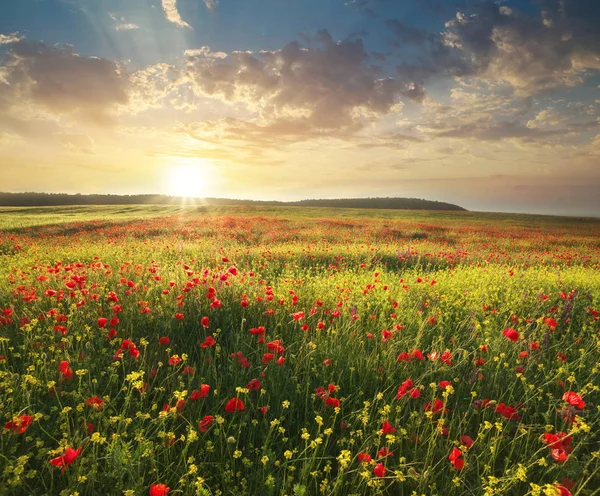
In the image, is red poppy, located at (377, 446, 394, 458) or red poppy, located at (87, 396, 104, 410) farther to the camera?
red poppy, located at (87, 396, 104, 410)

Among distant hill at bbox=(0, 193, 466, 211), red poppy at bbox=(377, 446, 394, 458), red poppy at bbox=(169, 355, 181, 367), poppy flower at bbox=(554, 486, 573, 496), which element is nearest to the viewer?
poppy flower at bbox=(554, 486, 573, 496)

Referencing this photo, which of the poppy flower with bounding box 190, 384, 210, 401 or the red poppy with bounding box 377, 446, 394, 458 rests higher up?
the poppy flower with bounding box 190, 384, 210, 401

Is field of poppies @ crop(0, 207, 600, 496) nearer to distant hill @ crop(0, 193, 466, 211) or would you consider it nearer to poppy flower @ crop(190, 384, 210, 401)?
poppy flower @ crop(190, 384, 210, 401)

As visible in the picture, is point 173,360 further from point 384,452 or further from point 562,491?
point 562,491

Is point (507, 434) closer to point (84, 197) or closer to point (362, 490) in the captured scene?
point (362, 490)

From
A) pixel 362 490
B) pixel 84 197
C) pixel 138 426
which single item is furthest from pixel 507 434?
pixel 84 197

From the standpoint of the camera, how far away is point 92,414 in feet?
7.96

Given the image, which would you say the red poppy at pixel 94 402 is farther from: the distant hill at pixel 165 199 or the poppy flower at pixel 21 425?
the distant hill at pixel 165 199

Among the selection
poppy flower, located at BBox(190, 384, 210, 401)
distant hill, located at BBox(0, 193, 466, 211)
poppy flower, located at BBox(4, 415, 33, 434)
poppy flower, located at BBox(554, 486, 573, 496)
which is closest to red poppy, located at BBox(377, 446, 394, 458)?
poppy flower, located at BBox(554, 486, 573, 496)

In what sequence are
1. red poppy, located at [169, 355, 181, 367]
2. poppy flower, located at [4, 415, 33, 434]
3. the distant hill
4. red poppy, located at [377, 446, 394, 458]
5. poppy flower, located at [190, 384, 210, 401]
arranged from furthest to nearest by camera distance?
the distant hill, red poppy, located at [169, 355, 181, 367], poppy flower, located at [190, 384, 210, 401], red poppy, located at [377, 446, 394, 458], poppy flower, located at [4, 415, 33, 434]

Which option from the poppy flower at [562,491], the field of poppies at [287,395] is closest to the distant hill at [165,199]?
the field of poppies at [287,395]

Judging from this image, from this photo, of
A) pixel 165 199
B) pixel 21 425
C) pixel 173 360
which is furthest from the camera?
pixel 165 199

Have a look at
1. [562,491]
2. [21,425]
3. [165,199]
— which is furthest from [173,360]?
[165,199]

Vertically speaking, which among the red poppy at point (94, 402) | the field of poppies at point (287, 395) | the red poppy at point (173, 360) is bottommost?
the field of poppies at point (287, 395)
